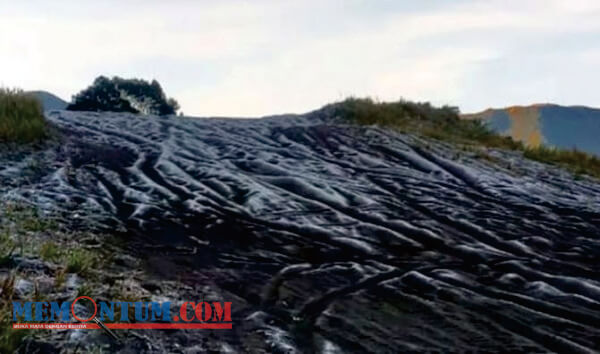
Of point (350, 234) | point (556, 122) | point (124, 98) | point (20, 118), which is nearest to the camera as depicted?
point (350, 234)

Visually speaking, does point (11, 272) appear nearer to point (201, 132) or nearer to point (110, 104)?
point (201, 132)

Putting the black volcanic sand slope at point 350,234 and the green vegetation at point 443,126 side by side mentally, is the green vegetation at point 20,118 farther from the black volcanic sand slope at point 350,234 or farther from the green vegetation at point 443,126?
the green vegetation at point 443,126

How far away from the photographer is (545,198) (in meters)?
8.12

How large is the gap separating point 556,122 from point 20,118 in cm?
3944

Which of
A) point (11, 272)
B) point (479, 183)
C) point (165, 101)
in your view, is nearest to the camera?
point (11, 272)

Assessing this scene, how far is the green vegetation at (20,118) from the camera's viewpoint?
859cm

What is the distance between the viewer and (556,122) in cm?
4112

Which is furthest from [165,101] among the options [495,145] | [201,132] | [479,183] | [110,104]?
[479,183]

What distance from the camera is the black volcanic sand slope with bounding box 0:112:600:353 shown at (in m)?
3.63

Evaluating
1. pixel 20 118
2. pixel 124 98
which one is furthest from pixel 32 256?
pixel 124 98

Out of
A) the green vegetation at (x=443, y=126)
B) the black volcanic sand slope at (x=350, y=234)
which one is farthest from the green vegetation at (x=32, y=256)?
the green vegetation at (x=443, y=126)

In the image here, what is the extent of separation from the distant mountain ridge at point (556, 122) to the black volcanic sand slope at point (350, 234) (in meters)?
26.5

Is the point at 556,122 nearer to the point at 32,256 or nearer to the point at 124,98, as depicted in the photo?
the point at 124,98

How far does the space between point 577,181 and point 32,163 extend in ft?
29.3
